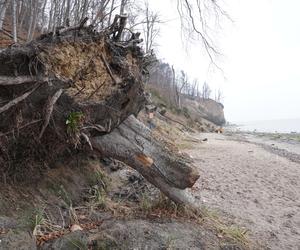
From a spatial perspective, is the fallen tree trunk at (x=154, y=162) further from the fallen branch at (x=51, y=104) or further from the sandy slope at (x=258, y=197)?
the sandy slope at (x=258, y=197)

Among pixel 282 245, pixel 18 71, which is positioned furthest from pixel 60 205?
pixel 282 245

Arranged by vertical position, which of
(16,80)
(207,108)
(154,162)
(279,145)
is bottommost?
(279,145)

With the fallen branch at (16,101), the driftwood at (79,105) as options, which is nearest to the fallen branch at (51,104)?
the driftwood at (79,105)

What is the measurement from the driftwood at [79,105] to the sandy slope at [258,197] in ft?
5.47

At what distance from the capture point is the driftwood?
387 cm

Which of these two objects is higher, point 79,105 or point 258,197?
point 79,105

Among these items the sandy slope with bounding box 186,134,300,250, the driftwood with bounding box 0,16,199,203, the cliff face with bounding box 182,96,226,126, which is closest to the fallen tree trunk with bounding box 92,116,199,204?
the driftwood with bounding box 0,16,199,203

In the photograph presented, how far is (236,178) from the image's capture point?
9.89 metres

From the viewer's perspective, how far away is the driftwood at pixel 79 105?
3.87 m

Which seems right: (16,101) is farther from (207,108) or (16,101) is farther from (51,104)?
(207,108)

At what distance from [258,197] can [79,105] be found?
17.6 feet

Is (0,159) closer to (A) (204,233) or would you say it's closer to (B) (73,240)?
(B) (73,240)

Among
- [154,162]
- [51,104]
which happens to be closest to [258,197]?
[154,162]

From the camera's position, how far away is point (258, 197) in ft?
26.7
